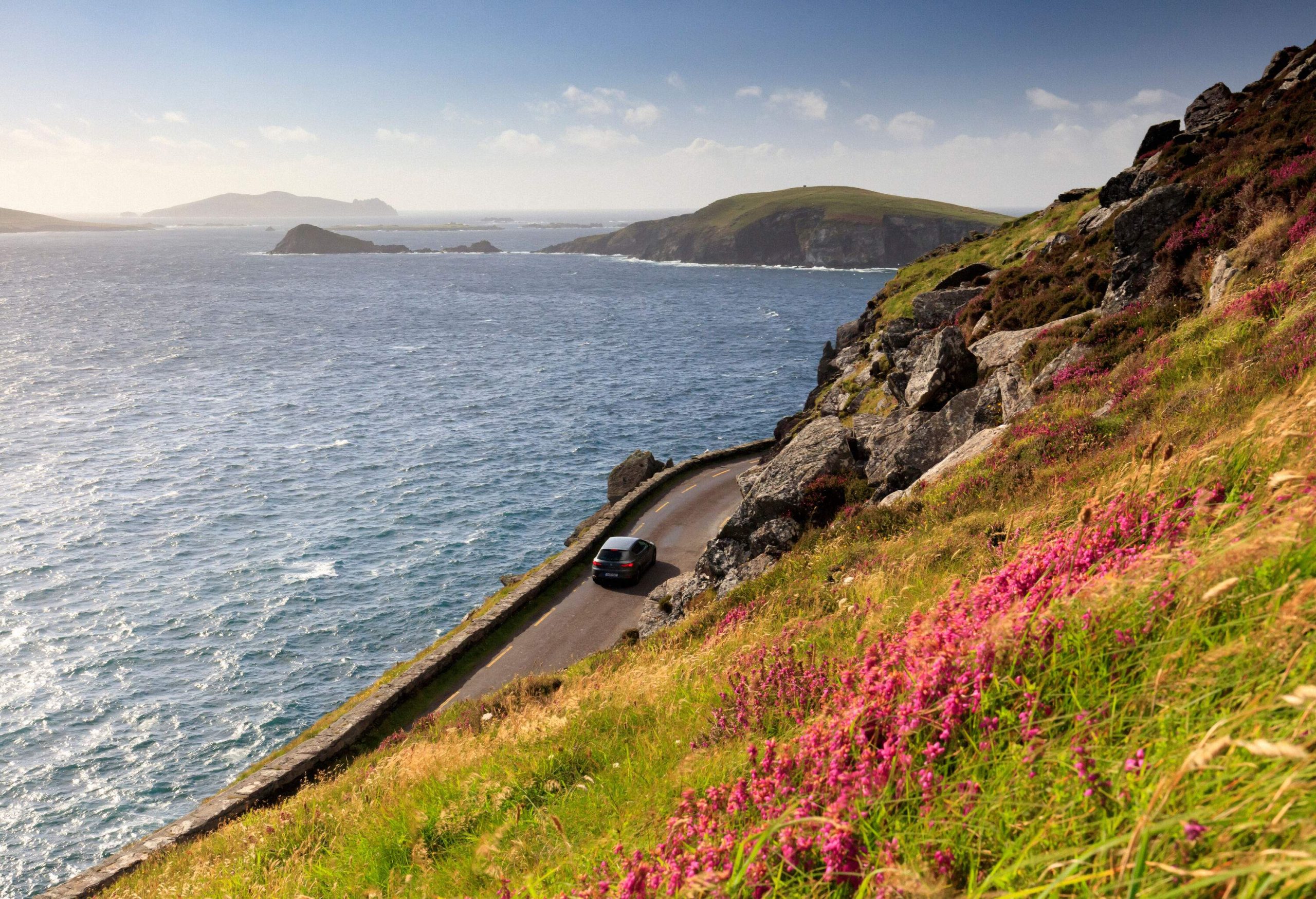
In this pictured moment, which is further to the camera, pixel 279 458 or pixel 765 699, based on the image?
pixel 279 458

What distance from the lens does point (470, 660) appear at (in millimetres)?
26000

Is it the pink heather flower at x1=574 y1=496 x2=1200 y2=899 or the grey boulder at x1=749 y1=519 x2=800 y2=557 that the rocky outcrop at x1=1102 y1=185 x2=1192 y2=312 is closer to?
the grey boulder at x1=749 y1=519 x2=800 y2=557

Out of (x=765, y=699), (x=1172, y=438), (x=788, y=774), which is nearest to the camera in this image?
(x=788, y=774)

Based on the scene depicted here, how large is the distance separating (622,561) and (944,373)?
1443 cm

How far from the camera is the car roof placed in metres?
31.1

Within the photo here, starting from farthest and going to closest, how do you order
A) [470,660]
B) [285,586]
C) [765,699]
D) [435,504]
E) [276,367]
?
[276,367]
[435,504]
[285,586]
[470,660]
[765,699]

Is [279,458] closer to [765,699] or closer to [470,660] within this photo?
[470,660]

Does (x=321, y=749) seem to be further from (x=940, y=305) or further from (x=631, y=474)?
(x=940, y=305)

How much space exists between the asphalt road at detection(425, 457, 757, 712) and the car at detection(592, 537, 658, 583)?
1.47 feet


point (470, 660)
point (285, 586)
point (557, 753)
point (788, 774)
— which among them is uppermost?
point (788, 774)

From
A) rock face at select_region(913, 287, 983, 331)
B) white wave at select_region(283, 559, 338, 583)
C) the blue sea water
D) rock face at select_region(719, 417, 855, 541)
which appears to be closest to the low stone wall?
the blue sea water

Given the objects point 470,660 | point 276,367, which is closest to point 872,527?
point 470,660

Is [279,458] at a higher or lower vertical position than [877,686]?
lower

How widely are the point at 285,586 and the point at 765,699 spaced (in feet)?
137
